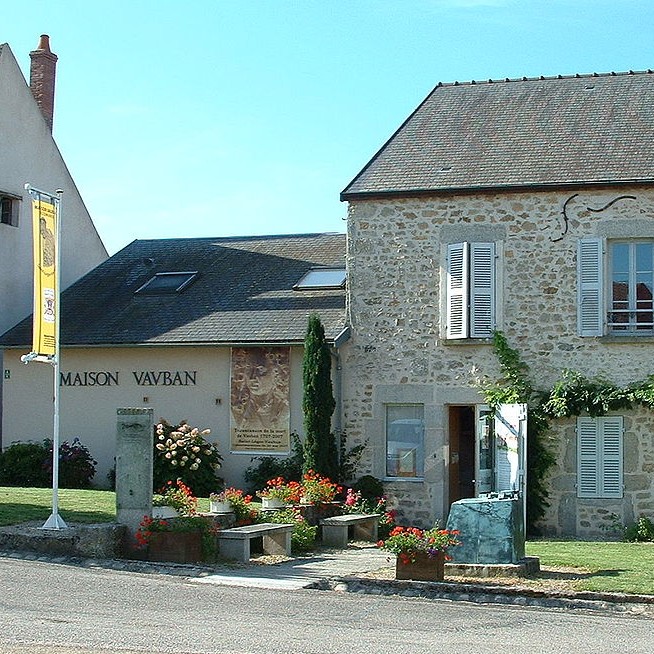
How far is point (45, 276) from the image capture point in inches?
579

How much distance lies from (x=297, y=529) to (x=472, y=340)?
4.98m

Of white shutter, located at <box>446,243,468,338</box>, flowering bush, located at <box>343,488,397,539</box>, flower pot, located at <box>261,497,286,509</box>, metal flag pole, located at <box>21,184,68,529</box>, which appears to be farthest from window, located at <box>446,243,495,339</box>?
metal flag pole, located at <box>21,184,68,529</box>

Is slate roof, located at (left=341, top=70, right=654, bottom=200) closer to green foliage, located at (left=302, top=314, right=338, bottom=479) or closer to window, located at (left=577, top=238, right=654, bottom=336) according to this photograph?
window, located at (left=577, top=238, right=654, bottom=336)

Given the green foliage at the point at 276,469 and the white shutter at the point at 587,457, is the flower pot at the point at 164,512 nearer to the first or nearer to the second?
the green foliage at the point at 276,469

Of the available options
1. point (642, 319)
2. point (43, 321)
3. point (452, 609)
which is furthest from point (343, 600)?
point (642, 319)

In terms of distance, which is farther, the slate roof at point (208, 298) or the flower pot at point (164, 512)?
the slate roof at point (208, 298)

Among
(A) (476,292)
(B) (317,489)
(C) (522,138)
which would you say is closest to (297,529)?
(B) (317,489)

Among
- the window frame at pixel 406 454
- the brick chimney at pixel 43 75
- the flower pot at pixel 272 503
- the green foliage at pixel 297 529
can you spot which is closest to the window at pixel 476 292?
the window frame at pixel 406 454

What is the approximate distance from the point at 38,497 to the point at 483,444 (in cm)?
715

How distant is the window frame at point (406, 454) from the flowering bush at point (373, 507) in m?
0.57

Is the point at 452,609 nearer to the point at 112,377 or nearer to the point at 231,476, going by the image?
the point at 231,476

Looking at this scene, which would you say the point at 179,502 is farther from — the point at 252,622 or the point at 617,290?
the point at 617,290

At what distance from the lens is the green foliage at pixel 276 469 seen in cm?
2072

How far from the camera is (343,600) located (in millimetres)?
12102
